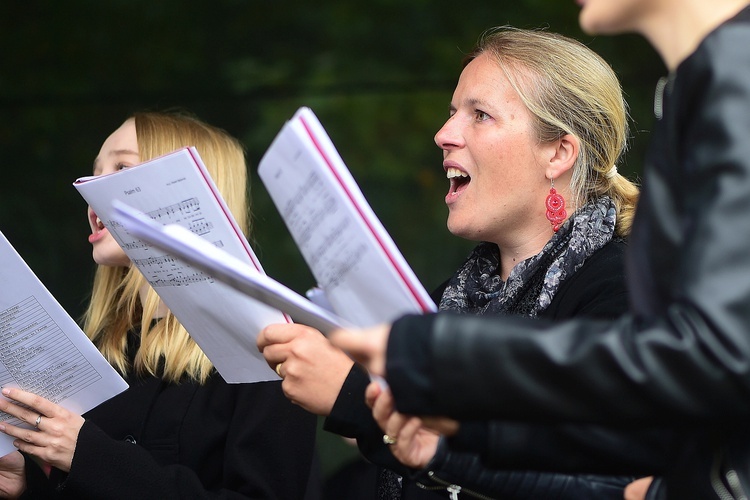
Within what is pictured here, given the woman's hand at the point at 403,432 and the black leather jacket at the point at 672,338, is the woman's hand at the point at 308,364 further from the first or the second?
the black leather jacket at the point at 672,338

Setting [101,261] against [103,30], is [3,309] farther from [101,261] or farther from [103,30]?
[103,30]

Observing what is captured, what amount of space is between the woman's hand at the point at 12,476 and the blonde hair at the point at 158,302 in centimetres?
32

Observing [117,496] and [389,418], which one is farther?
[117,496]

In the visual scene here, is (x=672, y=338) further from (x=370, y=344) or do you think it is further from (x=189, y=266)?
(x=189, y=266)

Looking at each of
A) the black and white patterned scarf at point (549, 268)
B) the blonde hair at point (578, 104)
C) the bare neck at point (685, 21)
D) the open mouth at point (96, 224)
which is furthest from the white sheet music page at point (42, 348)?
the bare neck at point (685, 21)

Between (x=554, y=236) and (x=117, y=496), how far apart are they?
3.51 feet

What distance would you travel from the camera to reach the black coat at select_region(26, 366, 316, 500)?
2156mm

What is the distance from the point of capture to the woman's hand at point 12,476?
2.43m

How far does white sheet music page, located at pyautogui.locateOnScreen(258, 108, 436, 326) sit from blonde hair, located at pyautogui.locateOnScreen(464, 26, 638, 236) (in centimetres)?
94

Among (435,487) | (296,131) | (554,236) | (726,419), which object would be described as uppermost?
(296,131)

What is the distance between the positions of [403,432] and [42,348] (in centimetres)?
95

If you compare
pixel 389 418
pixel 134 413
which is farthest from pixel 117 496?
pixel 389 418

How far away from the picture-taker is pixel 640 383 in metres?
1.03

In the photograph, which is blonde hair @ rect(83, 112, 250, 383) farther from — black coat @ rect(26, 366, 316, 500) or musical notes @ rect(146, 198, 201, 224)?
musical notes @ rect(146, 198, 201, 224)
